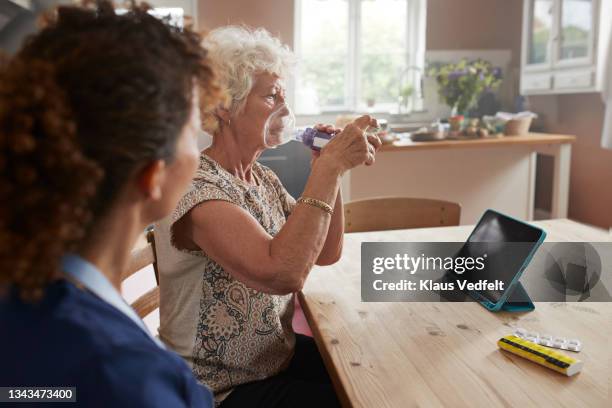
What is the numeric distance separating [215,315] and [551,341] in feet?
2.08

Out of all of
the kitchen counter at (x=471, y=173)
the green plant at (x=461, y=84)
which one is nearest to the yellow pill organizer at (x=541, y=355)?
the kitchen counter at (x=471, y=173)

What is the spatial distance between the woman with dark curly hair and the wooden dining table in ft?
1.21

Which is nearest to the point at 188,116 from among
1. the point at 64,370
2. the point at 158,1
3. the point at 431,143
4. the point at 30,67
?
the point at 30,67

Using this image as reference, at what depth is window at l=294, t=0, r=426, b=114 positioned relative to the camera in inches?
193

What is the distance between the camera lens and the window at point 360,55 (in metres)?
4.91

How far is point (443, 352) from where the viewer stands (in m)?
0.96

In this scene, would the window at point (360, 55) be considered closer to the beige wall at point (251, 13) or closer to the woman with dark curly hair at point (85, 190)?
the beige wall at point (251, 13)

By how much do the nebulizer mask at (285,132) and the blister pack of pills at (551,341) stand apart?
0.58 m

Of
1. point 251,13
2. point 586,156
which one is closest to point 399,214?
point 251,13

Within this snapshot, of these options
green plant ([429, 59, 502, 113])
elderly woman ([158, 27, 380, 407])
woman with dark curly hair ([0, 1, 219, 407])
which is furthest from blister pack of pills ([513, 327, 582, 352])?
green plant ([429, 59, 502, 113])

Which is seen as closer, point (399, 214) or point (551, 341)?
point (551, 341)

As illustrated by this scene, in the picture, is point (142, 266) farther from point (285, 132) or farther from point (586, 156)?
point (586, 156)

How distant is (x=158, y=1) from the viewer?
14.1 feet

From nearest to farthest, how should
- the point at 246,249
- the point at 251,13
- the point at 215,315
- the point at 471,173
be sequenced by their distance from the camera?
the point at 246,249, the point at 215,315, the point at 471,173, the point at 251,13
